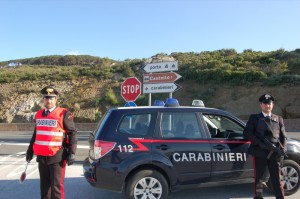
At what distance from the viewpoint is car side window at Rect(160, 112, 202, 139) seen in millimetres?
5555

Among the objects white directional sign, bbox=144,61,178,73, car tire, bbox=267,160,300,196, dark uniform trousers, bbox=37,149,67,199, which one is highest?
white directional sign, bbox=144,61,178,73

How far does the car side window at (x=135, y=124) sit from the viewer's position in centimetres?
541

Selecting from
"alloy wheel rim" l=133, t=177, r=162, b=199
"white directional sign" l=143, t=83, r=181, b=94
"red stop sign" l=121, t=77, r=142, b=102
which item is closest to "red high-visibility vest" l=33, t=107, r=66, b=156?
"alloy wheel rim" l=133, t=177, r=162, b=199

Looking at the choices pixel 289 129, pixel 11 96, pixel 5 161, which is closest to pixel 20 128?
pixel 11 96

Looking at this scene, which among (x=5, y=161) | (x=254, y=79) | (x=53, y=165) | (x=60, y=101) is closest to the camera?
(x=53, y=165)

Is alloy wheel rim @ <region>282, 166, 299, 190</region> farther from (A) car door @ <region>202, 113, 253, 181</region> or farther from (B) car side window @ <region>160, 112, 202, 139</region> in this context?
(B) car side window @ <region>160, 112, 202, 139</region>

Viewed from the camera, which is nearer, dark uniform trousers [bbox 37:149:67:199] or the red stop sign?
dark uniform trousers [bbox 37:149:67:199]

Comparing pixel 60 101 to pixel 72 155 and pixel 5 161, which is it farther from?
pixel 72 155

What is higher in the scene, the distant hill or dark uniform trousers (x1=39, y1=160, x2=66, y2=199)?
the distant hill

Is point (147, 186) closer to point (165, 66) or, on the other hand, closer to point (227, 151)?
point (227, 151)

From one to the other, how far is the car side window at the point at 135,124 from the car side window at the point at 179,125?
0.25 meters

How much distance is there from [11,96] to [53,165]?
3085 centimetres

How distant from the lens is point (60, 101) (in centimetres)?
3147

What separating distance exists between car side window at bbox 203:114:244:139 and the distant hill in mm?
18305
